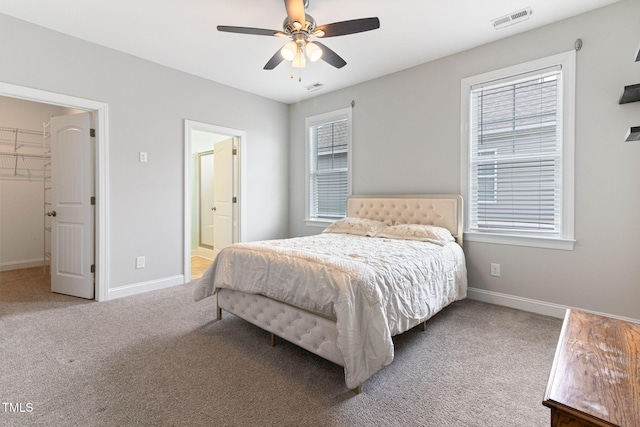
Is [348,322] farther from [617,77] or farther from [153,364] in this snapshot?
[617,77]

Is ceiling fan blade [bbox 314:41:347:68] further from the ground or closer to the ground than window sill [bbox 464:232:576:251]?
further from the ground

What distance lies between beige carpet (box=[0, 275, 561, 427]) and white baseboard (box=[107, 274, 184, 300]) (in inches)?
19.2

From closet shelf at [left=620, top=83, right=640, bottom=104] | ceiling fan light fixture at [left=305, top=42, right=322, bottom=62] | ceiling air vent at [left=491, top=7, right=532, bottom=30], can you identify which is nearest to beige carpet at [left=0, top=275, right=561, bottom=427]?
closet shelf at [left=620, top=83, right=640, bottom=104]

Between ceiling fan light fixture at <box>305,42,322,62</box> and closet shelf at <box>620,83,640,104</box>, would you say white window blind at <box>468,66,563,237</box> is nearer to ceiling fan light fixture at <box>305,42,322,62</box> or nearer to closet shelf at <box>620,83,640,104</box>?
closet shelf at <box>620,83,640,104</box>

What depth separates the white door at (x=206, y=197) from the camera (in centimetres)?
629

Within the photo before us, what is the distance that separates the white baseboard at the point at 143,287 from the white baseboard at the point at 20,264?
9.02 ft

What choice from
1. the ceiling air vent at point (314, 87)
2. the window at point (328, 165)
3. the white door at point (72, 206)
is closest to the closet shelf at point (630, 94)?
the window at point (328, 165)

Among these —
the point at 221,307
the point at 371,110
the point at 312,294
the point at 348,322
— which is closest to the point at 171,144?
the point at 221,307

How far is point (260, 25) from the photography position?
2.93 m

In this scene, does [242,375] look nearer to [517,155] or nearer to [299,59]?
[299,59]

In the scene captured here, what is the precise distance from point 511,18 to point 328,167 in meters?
2.87

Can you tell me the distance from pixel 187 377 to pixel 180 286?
2.22 m

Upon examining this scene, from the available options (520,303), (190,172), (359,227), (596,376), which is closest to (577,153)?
(520,303)

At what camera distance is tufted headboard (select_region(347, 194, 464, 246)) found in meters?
3.41
